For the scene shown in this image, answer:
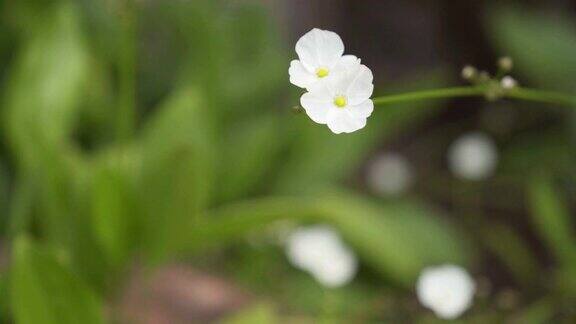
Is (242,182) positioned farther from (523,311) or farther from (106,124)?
(523,311)

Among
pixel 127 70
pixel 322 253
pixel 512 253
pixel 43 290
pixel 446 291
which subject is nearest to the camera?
pixel 43 290

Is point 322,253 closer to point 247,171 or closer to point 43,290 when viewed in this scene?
point 247,171

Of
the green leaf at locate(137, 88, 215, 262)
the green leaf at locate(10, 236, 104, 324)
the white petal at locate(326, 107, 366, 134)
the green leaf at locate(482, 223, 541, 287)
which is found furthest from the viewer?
the green leaf at locate(482, 223, 541, 287)

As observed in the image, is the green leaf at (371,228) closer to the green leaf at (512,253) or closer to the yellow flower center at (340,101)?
the green leaf at (512,253)

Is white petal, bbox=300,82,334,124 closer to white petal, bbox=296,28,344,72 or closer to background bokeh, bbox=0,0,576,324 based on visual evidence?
white petal, bbox=296,28,344,72

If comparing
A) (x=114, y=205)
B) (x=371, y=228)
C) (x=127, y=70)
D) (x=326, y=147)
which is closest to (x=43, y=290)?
(x=114, y=205)

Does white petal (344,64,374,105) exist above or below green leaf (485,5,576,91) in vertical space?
below

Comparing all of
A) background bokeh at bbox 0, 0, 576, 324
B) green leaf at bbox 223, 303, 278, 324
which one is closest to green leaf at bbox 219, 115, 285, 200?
background bokeh at bbox 0, 0, 576, 324

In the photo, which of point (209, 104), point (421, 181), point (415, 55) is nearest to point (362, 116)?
point (209, 104)
